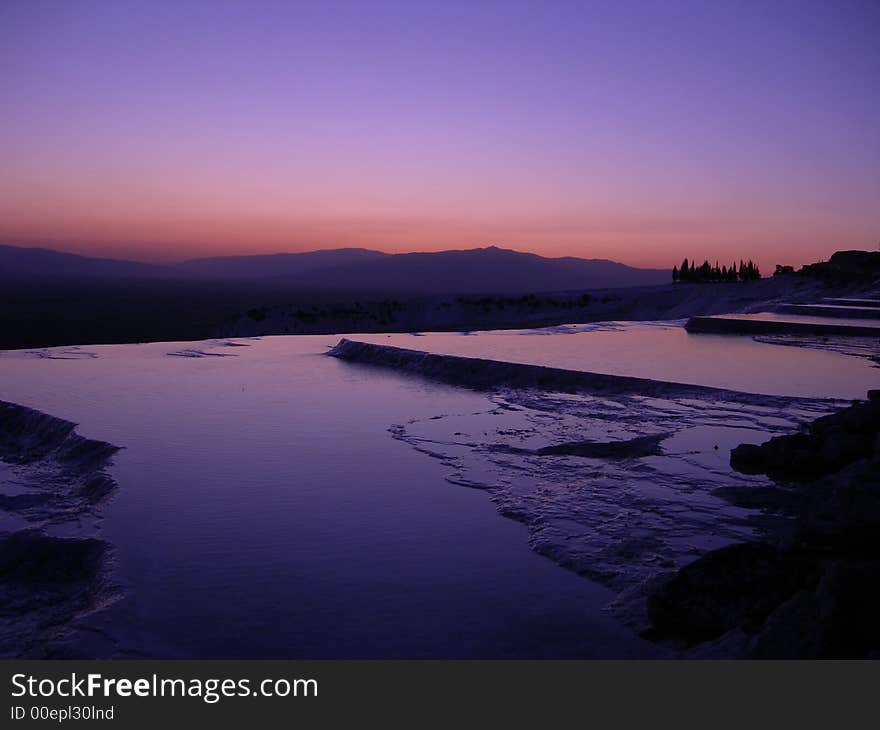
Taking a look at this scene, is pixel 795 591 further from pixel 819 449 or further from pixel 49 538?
pixel 49 538

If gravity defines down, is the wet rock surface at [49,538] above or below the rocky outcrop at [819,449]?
below

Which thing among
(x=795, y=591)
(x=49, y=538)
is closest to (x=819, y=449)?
(x=795, y=591)

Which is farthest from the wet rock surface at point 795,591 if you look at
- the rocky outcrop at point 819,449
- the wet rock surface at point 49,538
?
the wet rock surface at point 49,538

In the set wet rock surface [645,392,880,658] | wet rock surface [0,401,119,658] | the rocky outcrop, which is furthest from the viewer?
the rocky outcrop

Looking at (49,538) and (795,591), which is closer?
(795,591)

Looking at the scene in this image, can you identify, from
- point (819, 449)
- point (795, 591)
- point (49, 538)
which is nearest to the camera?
point (795, 591)

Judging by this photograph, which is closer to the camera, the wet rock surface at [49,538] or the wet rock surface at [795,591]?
the wet rock surface at [795,591]

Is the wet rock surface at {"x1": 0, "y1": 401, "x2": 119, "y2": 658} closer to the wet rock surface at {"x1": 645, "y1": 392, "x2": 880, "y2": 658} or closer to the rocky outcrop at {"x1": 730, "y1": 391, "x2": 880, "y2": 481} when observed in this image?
the wet rock surface at {"x1": 645, "y1": 392, "x2": 880, "y2": 658}

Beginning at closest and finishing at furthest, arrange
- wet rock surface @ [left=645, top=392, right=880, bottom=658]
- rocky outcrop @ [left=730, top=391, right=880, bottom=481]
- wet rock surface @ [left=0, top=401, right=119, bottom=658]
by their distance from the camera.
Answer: wet rock surface @ [left=645, top=392, right=880, bottom=658] < wet rock surface @ [left=0, top=401, right=119, bottom=658] < rocky outcrop @ [left=730, top=391, right=880, bottom=481]

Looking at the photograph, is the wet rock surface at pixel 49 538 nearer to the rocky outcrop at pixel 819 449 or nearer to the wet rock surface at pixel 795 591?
Answer: the wet rock surface at pixel 795 591

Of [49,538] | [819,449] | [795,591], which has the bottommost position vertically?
[49,538]

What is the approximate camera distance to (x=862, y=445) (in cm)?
759

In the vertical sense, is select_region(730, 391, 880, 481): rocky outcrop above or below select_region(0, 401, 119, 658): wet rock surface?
above

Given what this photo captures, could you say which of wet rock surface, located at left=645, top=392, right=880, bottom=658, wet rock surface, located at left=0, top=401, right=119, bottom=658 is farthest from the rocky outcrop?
wet rock surface, located at left=0, top=401, right=119, bottom=658
